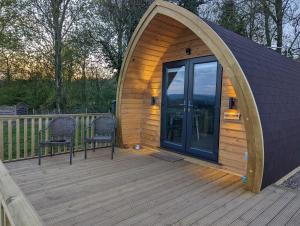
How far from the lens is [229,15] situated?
840 centimetres

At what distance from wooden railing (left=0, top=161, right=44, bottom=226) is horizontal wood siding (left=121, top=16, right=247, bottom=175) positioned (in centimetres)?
324

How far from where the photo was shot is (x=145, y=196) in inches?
110

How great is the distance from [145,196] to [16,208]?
6.74 feet

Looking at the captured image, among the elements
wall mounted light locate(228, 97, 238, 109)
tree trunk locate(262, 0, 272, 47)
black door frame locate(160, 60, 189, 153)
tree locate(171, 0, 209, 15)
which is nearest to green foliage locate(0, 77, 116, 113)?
tree locate(171, 0, 209, 15)

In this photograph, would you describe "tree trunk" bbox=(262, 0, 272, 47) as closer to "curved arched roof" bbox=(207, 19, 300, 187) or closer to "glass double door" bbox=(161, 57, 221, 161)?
"curved arched roof" bbox=(207, 19, 300, 187)

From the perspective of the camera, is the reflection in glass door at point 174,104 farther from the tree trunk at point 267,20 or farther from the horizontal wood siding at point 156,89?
the tree trunk at point 267,20

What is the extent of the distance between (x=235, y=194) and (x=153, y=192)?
3.42 feet

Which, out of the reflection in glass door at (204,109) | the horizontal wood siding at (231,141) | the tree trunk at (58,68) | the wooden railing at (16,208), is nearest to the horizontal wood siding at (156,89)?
the horizontal wood siding at (231,141)

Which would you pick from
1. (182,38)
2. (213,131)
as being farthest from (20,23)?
(213,131)

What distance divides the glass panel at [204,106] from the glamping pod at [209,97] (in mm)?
17

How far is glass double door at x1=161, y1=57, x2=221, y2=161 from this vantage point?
13.0 feet

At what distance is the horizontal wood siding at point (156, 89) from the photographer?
3701 mm

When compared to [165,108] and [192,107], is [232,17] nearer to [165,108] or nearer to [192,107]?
[165,108]

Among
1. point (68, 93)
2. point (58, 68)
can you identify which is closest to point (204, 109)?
point (58, 68)
